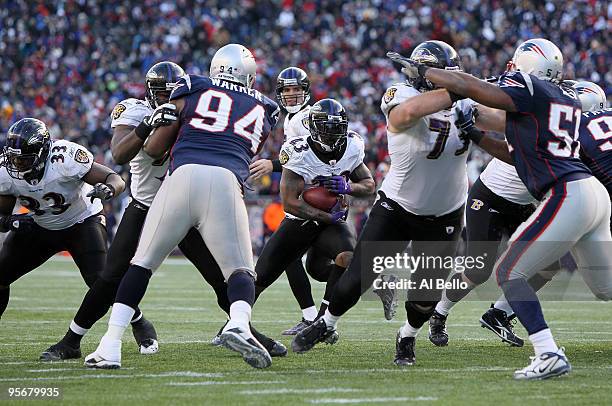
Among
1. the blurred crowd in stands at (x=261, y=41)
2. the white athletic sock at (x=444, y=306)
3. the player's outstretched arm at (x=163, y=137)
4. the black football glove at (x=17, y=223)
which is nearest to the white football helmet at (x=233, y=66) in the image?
the player's outstretched arm at (x=163, y=137)

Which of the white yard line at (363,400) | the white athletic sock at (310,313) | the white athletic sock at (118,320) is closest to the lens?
the white yard line at (363,400)

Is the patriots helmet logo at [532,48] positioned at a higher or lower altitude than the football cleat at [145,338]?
higher

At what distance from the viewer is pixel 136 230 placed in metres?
6.14

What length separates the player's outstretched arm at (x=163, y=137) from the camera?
5.39 m

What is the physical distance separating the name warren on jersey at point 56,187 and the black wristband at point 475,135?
2.33 metres

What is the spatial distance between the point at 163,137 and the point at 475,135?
1693 millimetres

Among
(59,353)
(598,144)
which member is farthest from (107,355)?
(598,144)

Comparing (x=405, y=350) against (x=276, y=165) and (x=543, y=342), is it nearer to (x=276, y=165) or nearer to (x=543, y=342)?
(x=543, y=342)

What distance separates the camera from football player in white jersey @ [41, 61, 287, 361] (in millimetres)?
5715

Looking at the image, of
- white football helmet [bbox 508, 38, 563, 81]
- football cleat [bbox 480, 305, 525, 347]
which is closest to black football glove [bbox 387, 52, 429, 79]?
white football helmet [bbox 508, 38, 563, 81]

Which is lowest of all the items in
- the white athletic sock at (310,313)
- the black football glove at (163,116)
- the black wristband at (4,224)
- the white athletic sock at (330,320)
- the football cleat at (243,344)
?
the white athletic sock at (310,313)

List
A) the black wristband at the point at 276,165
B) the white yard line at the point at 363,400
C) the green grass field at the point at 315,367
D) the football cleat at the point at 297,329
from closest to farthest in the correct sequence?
the white yard line at the point at 363,400
the green grass field at the point at 315,367
the black wristband at the point at 276,165
the football cleat at the point at 297,329

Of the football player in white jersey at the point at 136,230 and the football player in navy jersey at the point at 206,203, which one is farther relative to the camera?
the football player in white jersey at the point at 136,230

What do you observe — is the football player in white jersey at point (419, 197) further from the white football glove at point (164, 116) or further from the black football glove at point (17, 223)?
the black football glove at point (17, 223)
